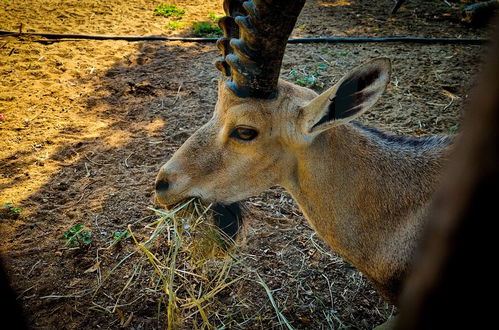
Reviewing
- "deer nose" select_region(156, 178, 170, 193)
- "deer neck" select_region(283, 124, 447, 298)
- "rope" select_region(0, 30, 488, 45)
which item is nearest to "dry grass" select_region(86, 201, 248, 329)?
"deer nose" select_region(156, 178, 170, 193)

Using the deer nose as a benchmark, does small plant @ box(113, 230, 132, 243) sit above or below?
below

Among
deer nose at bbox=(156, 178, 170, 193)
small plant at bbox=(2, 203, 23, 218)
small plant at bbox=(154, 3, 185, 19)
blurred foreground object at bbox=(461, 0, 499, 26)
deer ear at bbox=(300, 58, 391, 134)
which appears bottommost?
small plant at bbox=(2, 203, 23, 218)

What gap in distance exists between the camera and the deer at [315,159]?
102 inches

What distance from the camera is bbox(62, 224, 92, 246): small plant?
4.14m

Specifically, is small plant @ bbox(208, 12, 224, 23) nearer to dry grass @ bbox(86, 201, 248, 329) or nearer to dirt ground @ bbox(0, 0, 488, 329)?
dirt ground @ bbox(0, 0, 488, 329)

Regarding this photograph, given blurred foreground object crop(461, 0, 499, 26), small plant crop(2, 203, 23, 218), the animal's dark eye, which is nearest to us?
the animal's dark eye

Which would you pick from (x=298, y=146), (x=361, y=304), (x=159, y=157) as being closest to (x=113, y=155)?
(x=159, y=157)

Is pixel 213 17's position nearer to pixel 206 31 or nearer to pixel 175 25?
pixel 206 31

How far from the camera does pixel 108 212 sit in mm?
4602

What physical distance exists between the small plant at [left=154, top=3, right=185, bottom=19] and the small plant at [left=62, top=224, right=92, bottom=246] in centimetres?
835

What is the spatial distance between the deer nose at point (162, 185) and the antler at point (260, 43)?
37.1 inches

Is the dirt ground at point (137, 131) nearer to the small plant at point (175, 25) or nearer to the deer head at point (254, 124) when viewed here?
the small plant at point (175, 25)

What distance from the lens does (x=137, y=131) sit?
→ 20.2 feet

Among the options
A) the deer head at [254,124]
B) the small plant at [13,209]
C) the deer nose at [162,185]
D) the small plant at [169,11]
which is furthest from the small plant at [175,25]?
the deer nose at [162,185]
